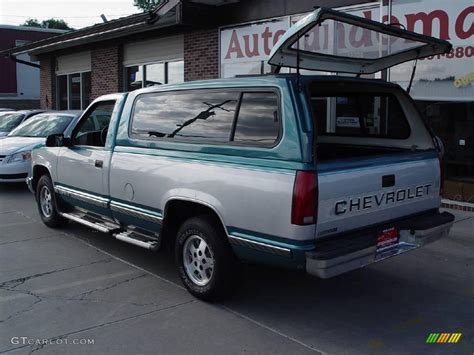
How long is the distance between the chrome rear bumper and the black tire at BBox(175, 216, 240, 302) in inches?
32.0

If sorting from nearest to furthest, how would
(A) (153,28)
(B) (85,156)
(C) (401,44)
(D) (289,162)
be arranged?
(D) (289,162)
(C) (401,44)
(B) (85,156)
(A) (153,28)

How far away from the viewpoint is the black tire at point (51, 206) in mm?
7043

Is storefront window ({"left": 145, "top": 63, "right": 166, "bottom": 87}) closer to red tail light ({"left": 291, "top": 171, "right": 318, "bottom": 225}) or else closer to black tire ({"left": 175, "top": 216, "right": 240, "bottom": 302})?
black tire ({"left": 175, "top": 216, "right": 240, "bottom": 302})

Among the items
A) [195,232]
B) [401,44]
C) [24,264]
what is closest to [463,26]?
[401,44]

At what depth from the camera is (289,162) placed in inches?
152

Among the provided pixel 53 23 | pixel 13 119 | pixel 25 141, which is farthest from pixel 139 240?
pixel 53 23

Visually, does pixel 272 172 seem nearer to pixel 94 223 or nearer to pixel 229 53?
pixel 94 223

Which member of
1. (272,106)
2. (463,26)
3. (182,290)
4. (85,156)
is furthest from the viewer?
(463,26)

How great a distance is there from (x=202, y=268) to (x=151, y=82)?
1152 cm

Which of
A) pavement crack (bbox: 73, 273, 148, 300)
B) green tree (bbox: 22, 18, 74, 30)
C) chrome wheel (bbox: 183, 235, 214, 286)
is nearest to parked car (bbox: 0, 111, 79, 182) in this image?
pavement crack (bbox: 73, 273, 148, 300)

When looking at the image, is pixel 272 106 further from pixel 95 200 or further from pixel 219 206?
pixel 95 200

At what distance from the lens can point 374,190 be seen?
4215 millimetres

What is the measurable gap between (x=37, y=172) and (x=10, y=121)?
6.70 meters

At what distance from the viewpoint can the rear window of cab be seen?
420cm
